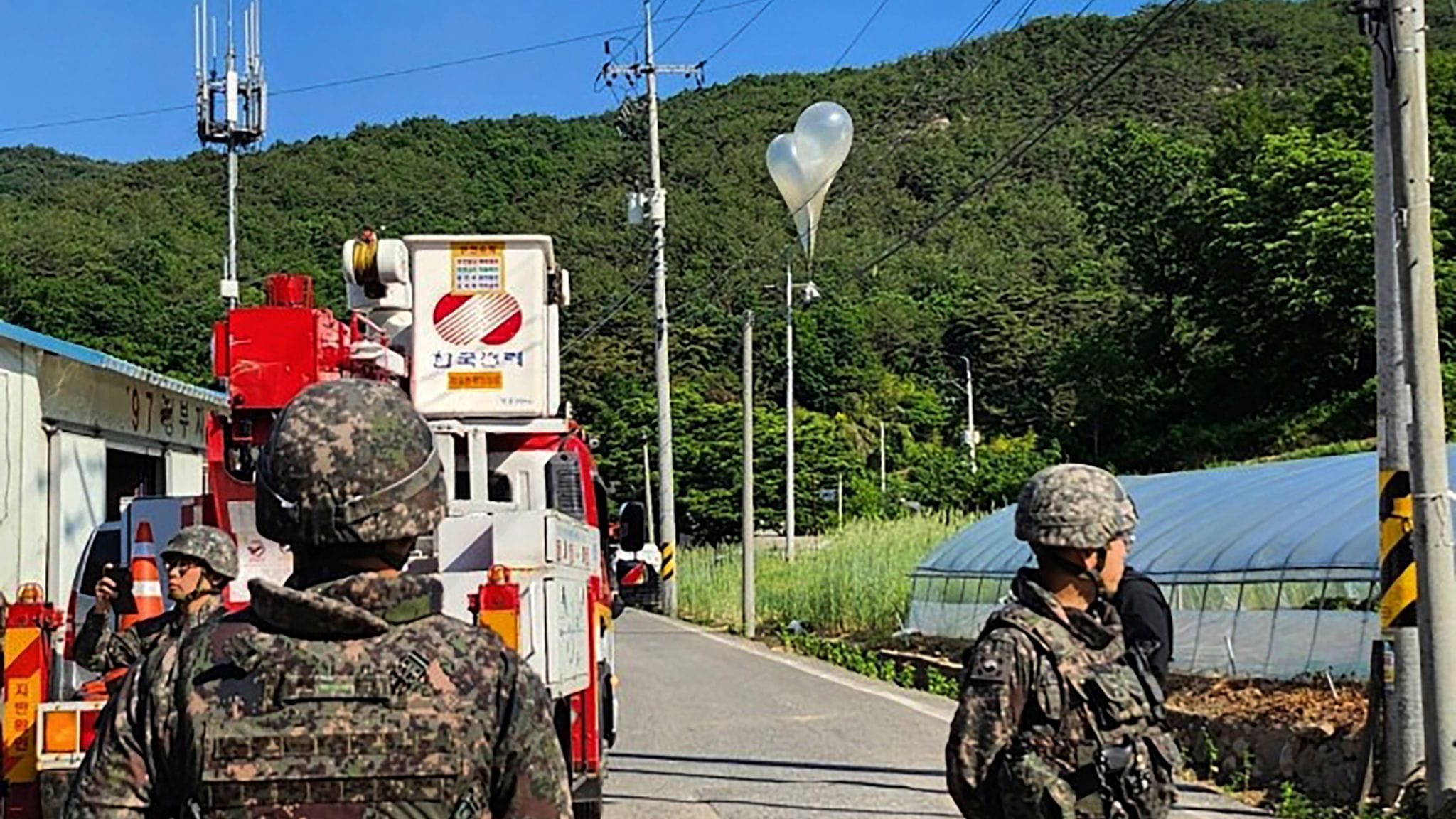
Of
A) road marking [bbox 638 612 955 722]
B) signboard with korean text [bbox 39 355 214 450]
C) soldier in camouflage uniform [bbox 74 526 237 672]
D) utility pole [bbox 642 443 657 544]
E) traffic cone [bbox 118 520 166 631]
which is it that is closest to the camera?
soldier in camouflage uniform [bbox 74 526 237 672]

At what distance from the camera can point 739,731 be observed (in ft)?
56.4

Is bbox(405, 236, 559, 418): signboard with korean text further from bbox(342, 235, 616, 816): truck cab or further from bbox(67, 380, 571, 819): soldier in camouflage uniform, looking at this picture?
bbox(67, 380, 571, 819): soldier in camouflage uniform

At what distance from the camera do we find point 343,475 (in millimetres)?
2895

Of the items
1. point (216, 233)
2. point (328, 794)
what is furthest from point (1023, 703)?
point (216, 233)

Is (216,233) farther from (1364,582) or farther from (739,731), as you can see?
(1364,582)

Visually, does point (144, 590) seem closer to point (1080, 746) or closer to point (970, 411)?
point (1080, 746)

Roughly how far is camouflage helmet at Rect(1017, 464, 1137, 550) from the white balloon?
1242 cm

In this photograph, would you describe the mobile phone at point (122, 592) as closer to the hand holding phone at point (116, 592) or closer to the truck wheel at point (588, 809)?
the hand holding phone at point (116, 592)

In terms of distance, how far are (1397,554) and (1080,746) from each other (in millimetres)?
7283

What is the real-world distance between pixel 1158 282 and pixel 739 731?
60.7m

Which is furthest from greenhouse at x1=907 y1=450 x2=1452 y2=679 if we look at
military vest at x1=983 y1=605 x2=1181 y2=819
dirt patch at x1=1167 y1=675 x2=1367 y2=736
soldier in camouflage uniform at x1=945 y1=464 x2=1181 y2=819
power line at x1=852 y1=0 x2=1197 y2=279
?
military vest at x1=983 y1=605 x2=1181 y2=819

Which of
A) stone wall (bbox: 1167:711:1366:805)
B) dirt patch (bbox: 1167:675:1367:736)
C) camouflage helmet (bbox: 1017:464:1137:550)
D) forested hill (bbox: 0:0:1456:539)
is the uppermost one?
forested hill (bbox: 0:0:1456:539)

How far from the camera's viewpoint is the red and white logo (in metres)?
10.8

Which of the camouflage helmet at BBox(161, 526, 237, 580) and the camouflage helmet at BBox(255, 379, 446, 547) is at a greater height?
the camouflage helmet at BBox(255, 379, 446, 547)
